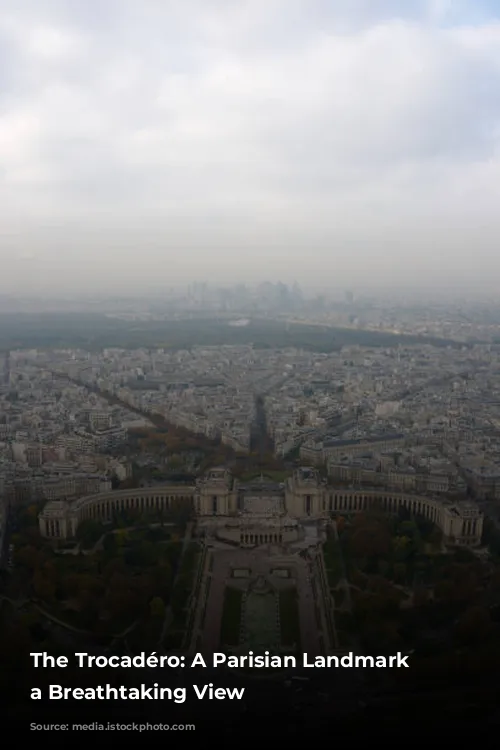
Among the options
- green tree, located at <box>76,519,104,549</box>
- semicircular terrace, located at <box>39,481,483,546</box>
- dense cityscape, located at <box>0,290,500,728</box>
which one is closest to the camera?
dense cityscape, located at <box>0,290,500,728</box>

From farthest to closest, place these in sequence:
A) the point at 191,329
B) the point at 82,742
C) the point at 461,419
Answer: the point at 191,329, the point at 461,419, the point at 82,742

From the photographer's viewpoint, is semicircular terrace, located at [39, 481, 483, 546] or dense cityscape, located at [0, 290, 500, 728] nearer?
dense cityscape, located at [0, 290, 500, 728]

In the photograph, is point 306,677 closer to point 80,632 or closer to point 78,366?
point 80,632

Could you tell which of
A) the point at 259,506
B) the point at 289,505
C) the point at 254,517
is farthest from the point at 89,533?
the point at 289,505

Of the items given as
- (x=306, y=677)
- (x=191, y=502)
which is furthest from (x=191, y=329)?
(x=306, y=677)

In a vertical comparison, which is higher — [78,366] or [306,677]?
[78,366]

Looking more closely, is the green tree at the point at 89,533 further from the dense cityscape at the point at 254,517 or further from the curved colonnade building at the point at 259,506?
the curved colonnade building at the point at 259,506

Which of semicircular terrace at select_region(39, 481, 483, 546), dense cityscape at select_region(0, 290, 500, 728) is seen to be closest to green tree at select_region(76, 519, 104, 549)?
dense cityscape at select_region(0, 290, 500, 728)

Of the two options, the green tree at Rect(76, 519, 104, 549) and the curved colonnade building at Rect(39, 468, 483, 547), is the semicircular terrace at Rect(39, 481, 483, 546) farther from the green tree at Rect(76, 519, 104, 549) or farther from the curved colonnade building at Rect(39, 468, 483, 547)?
the green tree at Rect(76, 519, 104, 549)
